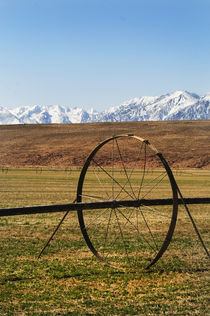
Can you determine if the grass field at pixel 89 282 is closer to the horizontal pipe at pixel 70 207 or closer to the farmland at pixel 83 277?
Answer: the farmland at pixel 83 277

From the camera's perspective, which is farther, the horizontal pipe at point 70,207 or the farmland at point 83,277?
the horizontal pipe at point 70,207

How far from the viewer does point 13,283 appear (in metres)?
9.99

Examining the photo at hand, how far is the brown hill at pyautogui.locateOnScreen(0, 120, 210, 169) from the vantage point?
3625 inches

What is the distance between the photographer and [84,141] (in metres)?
111

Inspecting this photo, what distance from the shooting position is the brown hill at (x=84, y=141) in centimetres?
9206

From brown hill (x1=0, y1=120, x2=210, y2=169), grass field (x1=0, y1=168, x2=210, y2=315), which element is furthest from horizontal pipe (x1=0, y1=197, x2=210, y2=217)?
brown hill (x1=0, y1=120, x2=210, y2=169)

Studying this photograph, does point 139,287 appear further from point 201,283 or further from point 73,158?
point 73,158

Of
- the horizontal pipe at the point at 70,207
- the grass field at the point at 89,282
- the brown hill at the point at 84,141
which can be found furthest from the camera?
the brown hill at the point at 84,141

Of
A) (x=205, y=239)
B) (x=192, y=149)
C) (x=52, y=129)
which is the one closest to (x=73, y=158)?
(x=192, y=149)

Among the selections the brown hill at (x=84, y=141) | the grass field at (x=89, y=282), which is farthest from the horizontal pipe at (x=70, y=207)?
the brown hill at (x=84, y=141)

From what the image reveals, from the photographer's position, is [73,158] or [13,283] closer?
[13,283]

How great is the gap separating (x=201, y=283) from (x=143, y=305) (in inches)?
90.5

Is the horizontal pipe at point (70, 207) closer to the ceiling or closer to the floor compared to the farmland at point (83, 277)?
closer to the ceiling

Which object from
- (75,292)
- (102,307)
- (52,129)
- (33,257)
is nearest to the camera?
(102,307)
